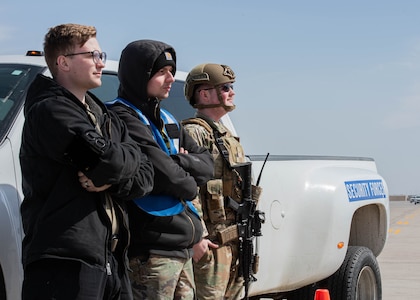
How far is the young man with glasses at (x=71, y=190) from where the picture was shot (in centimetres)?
315

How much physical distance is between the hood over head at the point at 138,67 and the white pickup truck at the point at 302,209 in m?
0.58

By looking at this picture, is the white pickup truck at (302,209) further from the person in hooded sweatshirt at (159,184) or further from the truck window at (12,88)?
the person in hooded sweatshirt at (159,184)

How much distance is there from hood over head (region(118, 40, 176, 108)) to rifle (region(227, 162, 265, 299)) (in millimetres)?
979

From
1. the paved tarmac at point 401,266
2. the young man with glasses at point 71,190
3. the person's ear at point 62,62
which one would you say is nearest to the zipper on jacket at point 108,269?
the young man with glasses at point 71,190

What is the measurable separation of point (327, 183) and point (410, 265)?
6208 millimetres

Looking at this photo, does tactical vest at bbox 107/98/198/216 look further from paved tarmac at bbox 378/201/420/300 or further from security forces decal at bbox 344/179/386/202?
paved tarmac at bbox 378/201/420/300

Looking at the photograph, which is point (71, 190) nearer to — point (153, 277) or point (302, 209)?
point (153, 277)

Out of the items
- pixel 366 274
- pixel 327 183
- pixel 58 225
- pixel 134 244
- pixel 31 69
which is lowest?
pixel 366 274

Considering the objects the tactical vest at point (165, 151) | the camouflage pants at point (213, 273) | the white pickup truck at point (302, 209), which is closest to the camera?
the tactical vest at point (165, 151)

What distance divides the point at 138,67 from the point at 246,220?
1315 mm

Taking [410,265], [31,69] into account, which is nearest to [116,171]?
[31,69]

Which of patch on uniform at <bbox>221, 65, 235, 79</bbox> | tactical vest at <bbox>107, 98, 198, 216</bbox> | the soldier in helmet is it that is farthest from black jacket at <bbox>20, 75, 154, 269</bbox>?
patch on uniform at <bbox>221, 65, 235, 79</bbox>

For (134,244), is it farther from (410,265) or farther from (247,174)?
(410,265)

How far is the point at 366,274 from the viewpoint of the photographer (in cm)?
685
